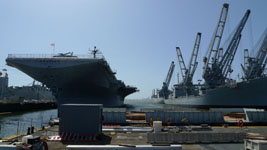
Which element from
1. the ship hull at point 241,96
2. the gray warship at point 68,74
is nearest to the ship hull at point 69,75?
the gray warship at point 68,74

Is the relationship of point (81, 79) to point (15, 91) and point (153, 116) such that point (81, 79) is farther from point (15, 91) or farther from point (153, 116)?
point (15, 91)

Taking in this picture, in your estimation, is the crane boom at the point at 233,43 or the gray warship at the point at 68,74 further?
the crane boom at the point at 233,43

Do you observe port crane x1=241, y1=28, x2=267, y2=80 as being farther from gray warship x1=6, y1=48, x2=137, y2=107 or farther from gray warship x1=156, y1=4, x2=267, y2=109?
gray warship x1=6, y1=48, x2=137, y2=107

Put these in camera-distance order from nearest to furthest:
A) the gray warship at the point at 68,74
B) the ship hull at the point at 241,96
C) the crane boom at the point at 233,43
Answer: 1. the gray warship at the point at 68,74
2. the ship hull at the point at 241,96
3. the crane boom at the point at 233,43

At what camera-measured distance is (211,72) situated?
62.8m

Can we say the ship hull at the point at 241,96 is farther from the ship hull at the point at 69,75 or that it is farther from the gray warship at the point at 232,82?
the ship hull at the point at 69,75

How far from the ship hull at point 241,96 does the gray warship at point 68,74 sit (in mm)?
31505

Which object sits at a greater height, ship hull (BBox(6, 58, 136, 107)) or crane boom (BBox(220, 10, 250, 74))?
crane boom (BBox(220, 10, 250, 74))

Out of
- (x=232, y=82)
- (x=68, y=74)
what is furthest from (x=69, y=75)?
(x=232, y=82)

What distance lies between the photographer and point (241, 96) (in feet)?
145

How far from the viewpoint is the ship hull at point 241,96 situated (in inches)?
1526

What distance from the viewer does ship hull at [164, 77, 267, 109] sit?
127ft

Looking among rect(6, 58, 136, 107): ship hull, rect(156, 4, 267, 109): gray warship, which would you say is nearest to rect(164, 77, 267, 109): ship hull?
rect(156, 4, 267, 109): gray warship

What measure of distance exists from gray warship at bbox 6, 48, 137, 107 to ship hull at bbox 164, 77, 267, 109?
31505mm
